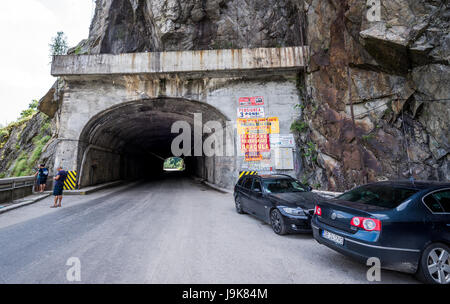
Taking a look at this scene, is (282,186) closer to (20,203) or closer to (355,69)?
(355,69)

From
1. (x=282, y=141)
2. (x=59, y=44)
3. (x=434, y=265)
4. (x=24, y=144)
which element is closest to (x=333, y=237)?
(x=434, y=265)

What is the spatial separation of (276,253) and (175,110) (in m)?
13.2

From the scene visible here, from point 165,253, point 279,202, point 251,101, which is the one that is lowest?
point 165,253

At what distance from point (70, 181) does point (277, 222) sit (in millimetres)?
12814

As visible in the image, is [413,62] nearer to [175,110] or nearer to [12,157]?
[175,110]

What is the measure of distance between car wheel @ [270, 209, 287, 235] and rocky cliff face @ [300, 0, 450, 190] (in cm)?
→ 523

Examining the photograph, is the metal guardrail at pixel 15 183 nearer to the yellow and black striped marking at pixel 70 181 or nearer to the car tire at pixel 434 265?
the yellow and black striped marking at pixel 70 181

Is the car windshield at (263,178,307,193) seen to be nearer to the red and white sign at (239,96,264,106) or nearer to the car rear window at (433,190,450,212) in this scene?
the car rear window at (433,190,450,212)

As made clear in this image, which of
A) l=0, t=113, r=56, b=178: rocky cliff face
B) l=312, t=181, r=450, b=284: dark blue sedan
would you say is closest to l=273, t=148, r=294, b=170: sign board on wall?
l=312, t=181, r=450, b=284: dark blue sedan

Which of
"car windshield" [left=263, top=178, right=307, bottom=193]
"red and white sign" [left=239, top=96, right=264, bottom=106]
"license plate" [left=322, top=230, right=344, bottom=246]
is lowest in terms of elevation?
"license plate" [left=322, top=230, right=344, bottom=246]

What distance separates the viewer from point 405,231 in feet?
9.36

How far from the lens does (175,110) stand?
15.1 meters

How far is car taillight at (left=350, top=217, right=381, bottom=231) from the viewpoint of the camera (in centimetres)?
290
